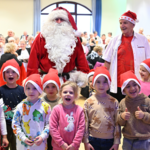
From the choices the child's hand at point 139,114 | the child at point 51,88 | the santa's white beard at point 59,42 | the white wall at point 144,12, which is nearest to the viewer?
the child's hand at point 139,114

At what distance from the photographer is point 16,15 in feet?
39.7

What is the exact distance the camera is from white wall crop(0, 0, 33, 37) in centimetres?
1189

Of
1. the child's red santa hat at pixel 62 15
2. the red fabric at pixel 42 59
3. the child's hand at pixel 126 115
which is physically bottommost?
the child's hand at pixel 126 115

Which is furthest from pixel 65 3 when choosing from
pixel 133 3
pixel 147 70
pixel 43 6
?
pixel 147 70

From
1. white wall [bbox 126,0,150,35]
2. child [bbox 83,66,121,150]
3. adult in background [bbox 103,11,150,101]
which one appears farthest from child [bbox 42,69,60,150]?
white wall [bbox 126,0,150,35]

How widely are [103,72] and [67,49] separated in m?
0.83

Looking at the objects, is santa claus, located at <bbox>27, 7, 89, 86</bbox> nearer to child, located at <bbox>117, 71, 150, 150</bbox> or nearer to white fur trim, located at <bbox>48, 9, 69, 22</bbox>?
white fur trim, located at <bbox>48, 9, 69, 22</bbox>

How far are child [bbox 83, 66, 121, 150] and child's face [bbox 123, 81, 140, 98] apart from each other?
0.53ft

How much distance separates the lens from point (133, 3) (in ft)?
30.5

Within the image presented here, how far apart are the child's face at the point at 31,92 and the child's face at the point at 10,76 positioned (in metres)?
0.30

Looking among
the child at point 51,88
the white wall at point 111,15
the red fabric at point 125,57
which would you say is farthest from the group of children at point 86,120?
the white wall at point 111,15

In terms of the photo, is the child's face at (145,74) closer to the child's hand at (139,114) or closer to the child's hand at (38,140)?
the child's hand at (139,114)

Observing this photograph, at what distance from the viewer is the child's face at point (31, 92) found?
1750 millimetres

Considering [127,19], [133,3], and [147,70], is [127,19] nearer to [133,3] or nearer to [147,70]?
[147,70]
